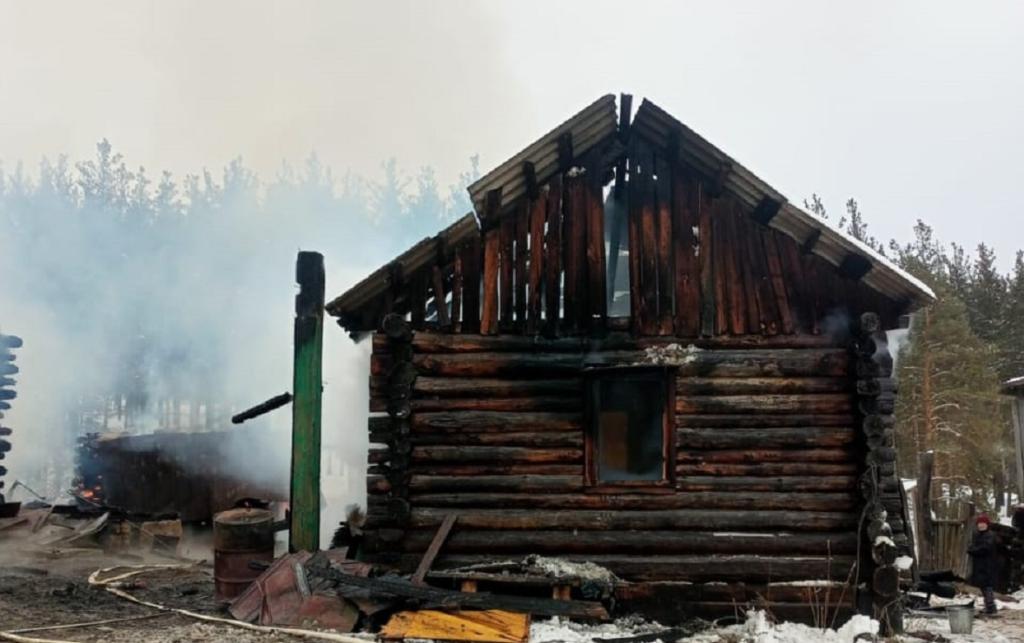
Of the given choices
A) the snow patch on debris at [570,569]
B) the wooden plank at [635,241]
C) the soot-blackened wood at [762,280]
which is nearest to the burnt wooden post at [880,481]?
the soot-blackened wood at [762,280]

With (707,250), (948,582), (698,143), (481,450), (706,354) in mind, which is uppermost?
(698,143)

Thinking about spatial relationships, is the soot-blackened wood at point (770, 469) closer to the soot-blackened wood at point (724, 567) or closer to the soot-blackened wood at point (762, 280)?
the soot-blackened wood at point (724, 567)

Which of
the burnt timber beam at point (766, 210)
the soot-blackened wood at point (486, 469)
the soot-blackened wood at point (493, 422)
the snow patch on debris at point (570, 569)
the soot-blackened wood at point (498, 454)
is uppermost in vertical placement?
the burnt timber beam at point (766, 210)

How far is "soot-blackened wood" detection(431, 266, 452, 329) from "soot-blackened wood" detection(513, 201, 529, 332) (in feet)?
2.80

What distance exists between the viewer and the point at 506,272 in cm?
1034

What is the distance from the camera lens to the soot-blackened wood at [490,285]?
404 inches

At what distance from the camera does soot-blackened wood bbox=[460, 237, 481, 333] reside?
33.8ft

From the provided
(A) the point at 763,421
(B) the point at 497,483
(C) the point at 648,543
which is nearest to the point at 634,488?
(C) the point at 648,543

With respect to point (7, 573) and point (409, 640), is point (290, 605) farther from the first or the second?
point (7, 573)

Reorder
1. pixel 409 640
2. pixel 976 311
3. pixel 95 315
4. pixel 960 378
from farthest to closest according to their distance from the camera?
pixel 976 311 → pixel 95 315 → pixel 960 378 → pixel 409 640

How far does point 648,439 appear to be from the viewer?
10.2m

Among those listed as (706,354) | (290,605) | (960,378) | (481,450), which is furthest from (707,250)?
(960,378)

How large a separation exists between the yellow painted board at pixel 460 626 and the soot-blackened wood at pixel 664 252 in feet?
12.2

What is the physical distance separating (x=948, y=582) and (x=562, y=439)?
7.08 meters
